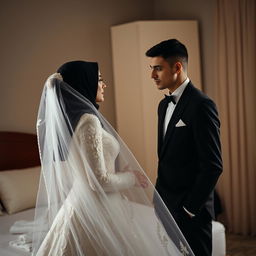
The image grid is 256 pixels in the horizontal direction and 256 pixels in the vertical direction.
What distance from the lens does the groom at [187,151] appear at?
7.54ft

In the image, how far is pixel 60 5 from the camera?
450cm

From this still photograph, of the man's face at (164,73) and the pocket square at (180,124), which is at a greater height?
the man's face at (164,73)

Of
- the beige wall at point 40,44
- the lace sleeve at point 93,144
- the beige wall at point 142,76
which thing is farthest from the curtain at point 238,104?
the lace sleeve at point 93,144

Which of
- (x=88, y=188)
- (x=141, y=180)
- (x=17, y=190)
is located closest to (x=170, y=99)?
(x=141, y=180)

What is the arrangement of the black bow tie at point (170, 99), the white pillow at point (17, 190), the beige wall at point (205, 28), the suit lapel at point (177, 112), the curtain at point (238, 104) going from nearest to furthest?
the suit lapel at point (177, 112), the black bow tie at point (170, 99), the white pillow at point (17, 190), the curtain at point (238, 104), the beige wall at point (205, 28)

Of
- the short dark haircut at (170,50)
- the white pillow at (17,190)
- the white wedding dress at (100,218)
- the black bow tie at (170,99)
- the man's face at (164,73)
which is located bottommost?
the white pillow at (17,190)

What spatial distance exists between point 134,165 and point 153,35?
2.47 meters

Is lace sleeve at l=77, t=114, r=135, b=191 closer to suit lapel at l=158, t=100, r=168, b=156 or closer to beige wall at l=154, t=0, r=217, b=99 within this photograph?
suit lapel at l=158, t=100, r=168, b=156

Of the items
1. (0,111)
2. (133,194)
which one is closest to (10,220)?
(0,111)

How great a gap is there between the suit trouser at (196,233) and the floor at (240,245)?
164 cm

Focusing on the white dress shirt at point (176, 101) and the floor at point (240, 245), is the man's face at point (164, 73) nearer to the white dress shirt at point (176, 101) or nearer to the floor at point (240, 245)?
the white dress shirt at point (176, 101)

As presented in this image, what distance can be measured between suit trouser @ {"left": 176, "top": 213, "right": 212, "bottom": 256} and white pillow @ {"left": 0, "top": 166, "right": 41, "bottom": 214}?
1.80 m

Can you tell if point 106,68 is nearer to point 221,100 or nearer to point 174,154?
point 221,100

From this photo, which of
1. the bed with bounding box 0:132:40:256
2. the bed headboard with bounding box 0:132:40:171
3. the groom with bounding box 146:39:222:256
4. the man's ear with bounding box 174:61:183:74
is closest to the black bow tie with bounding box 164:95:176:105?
the groom with bounding box 146:39:222:256
